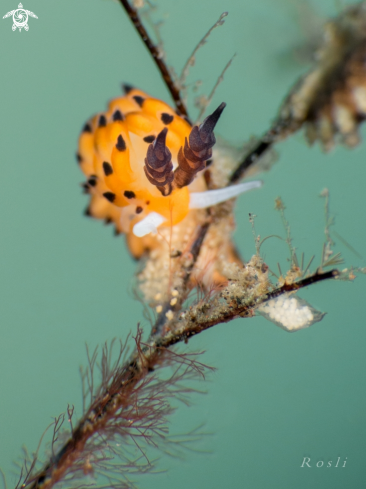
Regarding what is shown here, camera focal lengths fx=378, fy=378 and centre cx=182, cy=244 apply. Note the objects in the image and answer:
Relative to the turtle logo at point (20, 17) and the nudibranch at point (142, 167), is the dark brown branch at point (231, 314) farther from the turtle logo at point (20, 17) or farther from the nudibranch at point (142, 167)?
the turtle logo at point (20, 17)

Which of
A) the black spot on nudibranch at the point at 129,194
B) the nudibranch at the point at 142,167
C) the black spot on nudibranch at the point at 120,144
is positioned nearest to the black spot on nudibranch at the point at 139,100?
the nudibranch at the point at 142,167

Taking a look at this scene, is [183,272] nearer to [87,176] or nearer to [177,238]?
[177,238]

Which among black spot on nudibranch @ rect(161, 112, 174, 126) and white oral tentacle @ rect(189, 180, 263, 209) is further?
white oral tentacle @ rect(189, 180, 263, 209)

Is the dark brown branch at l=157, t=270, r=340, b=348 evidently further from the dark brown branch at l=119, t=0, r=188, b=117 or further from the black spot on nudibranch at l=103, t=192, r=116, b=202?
the dark brown branch at l=119, t=0, r=188, b=117

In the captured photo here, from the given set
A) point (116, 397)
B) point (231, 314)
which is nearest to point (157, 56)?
point (231, 314)

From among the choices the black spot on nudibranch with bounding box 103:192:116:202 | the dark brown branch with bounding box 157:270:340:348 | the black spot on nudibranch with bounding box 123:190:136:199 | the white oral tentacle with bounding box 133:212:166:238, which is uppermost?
the black spot on nudibranch with bounding box 103:192:116:202

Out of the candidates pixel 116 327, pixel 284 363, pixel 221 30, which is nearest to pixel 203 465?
pixel 284 363

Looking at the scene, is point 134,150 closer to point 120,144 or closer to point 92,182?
point 120,144

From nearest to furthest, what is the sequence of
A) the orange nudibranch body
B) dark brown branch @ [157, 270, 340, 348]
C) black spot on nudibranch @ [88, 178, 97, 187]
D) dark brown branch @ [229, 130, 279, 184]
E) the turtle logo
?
dark brown branch @ [157, 270, 340, 348] → the orange nudibranch body → dark brown branch @ [229, 130, 279, 184] → black spot on nudibranch @ [88, 178, 97, 187] → the turtle logo

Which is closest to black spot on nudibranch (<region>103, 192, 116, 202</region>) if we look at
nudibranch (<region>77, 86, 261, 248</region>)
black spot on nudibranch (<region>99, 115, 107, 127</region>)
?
nudibranch (<region>77, 86, 261, 248</region>)
